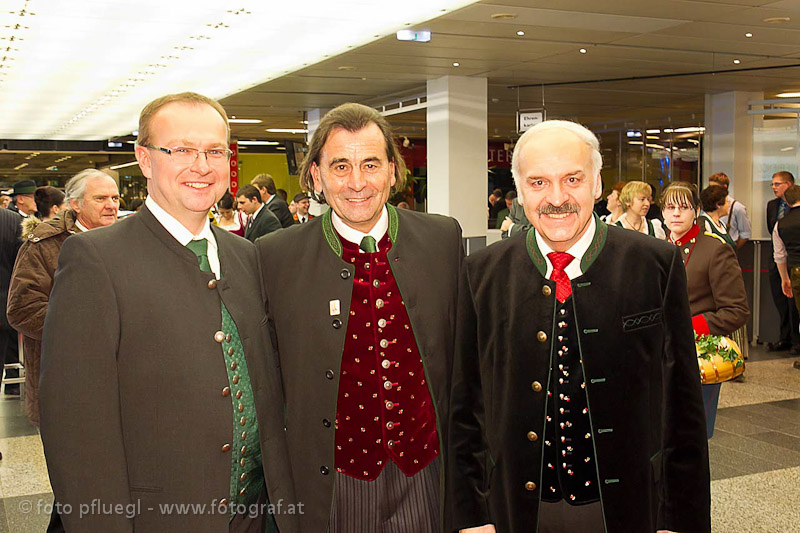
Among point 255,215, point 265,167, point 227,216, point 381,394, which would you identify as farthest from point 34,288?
point 265,167

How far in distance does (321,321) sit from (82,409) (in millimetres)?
721

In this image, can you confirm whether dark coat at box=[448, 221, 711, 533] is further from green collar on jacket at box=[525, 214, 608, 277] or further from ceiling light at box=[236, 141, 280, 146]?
ceiling light at box=[236, 141, 280, 146]

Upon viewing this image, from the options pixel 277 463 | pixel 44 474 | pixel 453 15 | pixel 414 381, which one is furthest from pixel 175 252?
pixel 453 15

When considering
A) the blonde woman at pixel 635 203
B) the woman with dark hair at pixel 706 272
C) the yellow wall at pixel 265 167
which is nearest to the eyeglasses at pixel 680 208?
the woman with dark hair at pixel 706 272

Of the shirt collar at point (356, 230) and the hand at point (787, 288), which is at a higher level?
the shirt collar at point (356, 230)

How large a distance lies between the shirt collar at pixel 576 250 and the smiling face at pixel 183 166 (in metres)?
0.88

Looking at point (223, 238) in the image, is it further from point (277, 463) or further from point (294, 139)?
point (294, 139)

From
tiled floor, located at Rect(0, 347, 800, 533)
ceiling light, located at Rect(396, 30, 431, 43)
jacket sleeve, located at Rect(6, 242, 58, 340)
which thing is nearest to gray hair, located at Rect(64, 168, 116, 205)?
jacket sleeve, located at Rect(6, 242, 58, 340)

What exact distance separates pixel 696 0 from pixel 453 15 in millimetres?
2386

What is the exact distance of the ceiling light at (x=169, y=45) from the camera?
333 inches

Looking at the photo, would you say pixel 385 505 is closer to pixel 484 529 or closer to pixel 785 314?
pixel 484 529

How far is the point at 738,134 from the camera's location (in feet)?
44.8

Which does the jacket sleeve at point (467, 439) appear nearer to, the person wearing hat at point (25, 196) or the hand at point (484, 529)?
the hand at point (484, 529)

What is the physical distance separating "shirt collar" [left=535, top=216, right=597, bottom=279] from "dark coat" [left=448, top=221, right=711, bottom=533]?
0.02 metres
